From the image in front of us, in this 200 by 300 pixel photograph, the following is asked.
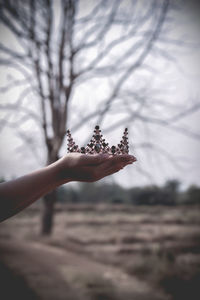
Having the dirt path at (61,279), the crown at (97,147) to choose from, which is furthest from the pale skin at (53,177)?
the dirt path at (61,279)

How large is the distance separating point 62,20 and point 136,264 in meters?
7.00

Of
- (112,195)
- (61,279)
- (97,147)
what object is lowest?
(61,279)

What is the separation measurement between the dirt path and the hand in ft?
9.76

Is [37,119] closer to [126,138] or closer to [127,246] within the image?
[127,246]

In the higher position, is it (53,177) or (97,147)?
(97,147)

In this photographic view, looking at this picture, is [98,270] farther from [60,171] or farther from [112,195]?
[112,195]

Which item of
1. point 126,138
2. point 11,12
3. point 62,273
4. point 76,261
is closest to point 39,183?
point 126,138

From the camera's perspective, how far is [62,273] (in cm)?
489

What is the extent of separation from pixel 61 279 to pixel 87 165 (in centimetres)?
405

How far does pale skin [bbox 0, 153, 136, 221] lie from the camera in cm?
114

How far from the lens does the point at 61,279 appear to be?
4.63 metres

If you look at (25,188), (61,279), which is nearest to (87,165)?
(25,188)

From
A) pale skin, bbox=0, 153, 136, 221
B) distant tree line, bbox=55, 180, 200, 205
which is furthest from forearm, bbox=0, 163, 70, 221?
distant tree line, bbox=55, 180, 200, 205

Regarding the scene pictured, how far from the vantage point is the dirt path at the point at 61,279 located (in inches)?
159
